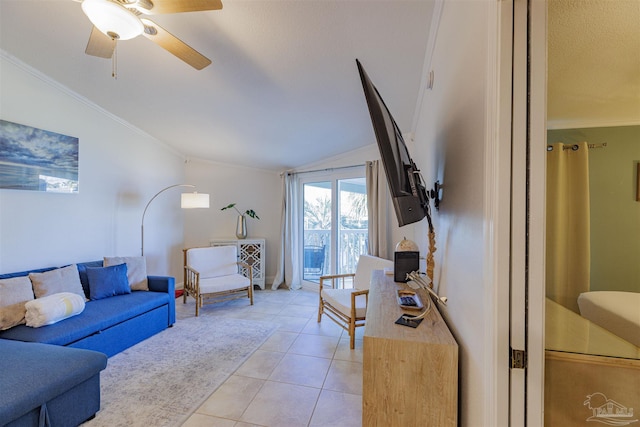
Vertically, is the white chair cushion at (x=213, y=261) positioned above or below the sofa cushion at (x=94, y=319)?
above

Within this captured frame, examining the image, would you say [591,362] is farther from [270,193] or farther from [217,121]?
[270,193]

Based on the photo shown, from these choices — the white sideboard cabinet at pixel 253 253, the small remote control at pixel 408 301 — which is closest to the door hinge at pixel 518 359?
the small remote control at pixel 408 301

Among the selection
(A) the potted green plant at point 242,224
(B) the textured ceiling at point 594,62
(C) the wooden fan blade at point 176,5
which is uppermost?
(C) the wooden fan blade at point 176,5

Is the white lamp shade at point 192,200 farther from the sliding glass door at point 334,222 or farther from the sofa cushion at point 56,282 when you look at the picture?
the sliding glass door at point 334,222

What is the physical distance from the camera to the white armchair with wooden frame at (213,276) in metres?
3.63

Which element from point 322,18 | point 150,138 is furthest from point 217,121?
point 322,18

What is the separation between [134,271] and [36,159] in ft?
5.00

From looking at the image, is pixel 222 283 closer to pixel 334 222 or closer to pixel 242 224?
→ pixel 242 224

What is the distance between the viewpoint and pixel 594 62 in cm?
96

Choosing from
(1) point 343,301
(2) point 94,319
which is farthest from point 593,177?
(2) point 94,319

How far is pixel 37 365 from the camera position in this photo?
1578 mm

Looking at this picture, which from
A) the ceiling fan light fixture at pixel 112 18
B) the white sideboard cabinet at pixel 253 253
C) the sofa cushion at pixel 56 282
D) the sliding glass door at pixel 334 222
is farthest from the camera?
the white sideboard cabinet at pixel 253 253

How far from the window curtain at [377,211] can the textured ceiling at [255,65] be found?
0.53 m

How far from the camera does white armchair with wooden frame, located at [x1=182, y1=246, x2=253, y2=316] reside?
3.63m
